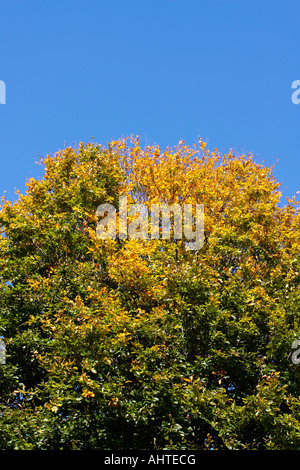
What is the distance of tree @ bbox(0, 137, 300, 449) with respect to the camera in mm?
9531

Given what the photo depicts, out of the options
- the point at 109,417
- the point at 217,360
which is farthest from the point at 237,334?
the point at 109,417

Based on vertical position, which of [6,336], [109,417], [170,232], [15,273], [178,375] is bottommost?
[109,417]

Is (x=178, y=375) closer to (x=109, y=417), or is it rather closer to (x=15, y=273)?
(x=109, y=417)

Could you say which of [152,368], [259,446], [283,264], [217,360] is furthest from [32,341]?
[283,264]

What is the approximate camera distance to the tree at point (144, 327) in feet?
31.3

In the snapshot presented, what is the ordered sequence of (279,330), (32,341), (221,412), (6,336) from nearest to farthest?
(221,412) → (279,330) → (32,341) → (6,336)

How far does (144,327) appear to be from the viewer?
9.77 metres

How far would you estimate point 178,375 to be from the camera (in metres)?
9.75

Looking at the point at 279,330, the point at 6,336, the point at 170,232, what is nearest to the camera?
the point at 279,330

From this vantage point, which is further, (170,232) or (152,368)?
(170,232)

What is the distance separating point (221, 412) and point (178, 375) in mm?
1088
